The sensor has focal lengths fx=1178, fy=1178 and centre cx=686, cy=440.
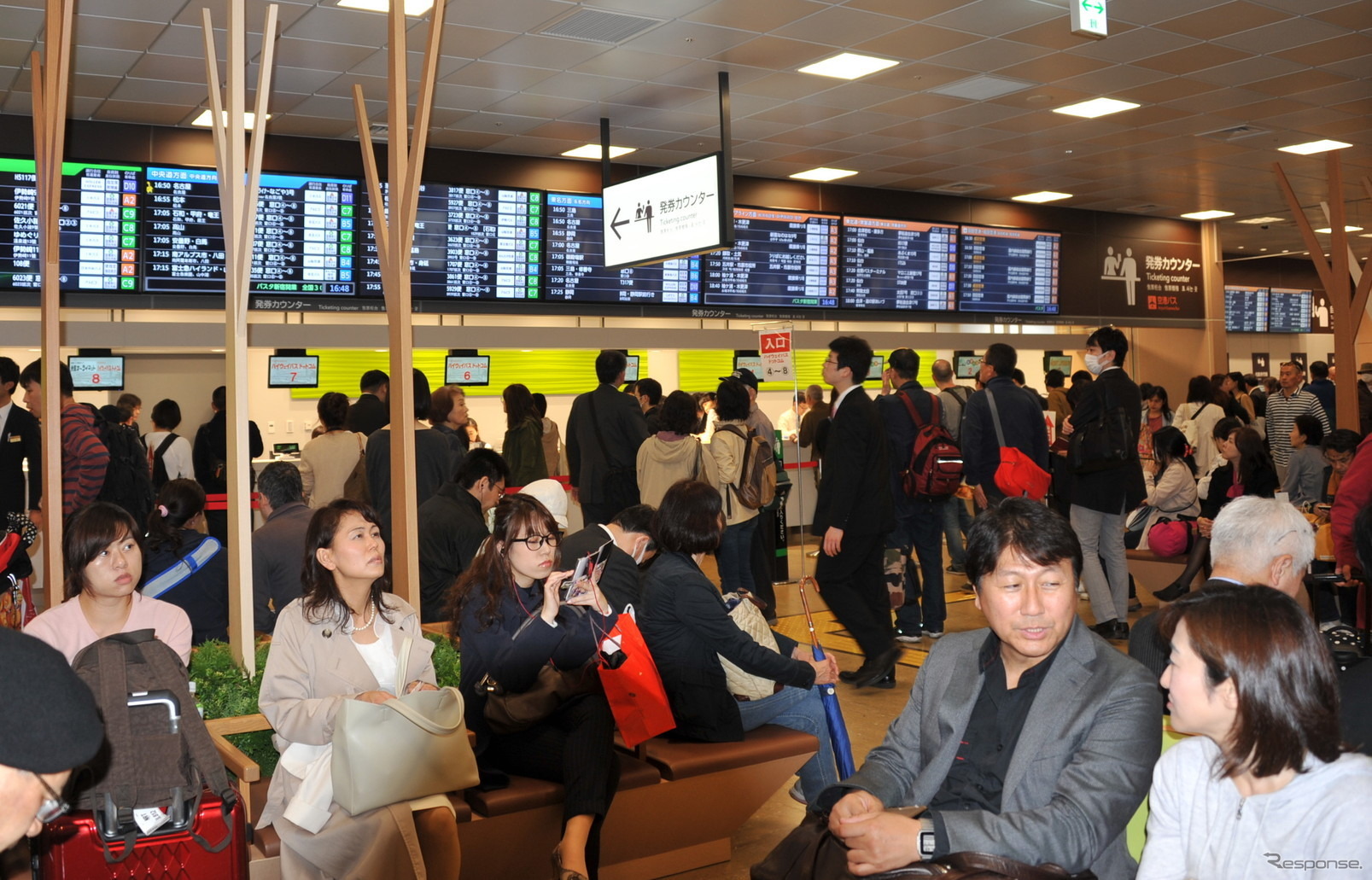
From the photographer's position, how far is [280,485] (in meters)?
4.94

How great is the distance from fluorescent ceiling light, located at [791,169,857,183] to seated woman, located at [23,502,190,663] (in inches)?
305

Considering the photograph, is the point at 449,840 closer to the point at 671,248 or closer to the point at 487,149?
the point at 671,248

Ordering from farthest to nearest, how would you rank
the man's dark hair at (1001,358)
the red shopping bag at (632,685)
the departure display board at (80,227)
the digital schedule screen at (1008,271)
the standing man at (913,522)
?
1. the digital schedule screen at (1008,271)
2. the departure display board at (80,227)
3. the man's dark hair at (1001,358)
4. the standing man at (913,522)
5. the red shopping bag at (632,685)

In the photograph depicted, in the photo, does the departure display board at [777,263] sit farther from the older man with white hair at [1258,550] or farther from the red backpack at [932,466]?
the older man with white hair at [1258,550]

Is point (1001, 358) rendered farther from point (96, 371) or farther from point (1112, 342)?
point (96, 371)

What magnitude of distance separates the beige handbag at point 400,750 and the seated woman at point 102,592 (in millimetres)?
954

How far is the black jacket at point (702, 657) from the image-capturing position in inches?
146

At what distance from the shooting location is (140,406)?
9.10m

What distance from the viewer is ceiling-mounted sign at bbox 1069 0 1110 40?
5.14 meters

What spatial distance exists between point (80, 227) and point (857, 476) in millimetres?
5353

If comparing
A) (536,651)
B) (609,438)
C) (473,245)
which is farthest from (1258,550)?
(473,245)

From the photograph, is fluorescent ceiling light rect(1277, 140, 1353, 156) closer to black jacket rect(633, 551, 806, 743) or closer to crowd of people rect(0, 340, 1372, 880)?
crowd of people rect(0, 340, 1372, 880)

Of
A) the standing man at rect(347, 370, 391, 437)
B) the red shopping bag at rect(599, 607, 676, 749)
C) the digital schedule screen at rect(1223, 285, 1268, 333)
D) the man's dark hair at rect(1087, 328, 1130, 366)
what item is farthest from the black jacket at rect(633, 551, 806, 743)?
the digital schedule screen at rect(1223, 285, 1268, 333)

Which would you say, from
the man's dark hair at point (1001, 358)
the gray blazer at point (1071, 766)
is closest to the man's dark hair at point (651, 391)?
the man's dark hair at point (1001, 358)
